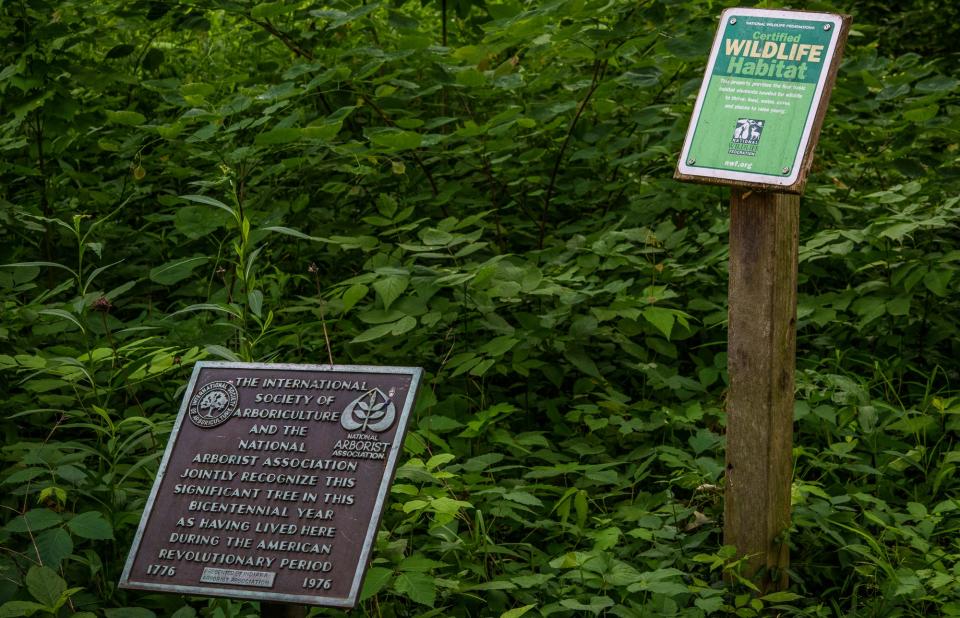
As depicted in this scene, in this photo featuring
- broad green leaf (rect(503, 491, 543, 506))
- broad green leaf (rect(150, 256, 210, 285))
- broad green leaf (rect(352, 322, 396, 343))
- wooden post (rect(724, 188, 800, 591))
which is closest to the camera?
wooden post (rect(724, 188, 800, 591))

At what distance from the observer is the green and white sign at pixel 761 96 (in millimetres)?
2658

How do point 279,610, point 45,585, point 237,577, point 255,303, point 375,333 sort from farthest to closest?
point 375,333, point 255,303, point 45,585, point 279,610, point 237,577

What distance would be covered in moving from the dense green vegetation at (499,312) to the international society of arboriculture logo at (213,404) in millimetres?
234

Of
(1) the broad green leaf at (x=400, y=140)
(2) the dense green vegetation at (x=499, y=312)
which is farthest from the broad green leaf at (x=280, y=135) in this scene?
(1) the broad green leaf at (x=400, y=140)

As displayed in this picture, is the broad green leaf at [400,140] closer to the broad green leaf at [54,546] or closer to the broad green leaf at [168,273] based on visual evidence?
the broad green leaf at [168,273]

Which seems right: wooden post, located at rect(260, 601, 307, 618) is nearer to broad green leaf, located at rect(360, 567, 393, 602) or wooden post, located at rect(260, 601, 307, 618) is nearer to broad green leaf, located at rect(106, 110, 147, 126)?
broad green leaf, located at rect(360, 567, 393, 602)

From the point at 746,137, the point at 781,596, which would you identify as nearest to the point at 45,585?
the point at 781,596

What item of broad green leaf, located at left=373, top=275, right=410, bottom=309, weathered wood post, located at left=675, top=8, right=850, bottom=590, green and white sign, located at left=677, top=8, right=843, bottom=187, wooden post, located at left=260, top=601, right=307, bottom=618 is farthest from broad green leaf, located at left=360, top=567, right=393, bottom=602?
green and white sign, located at left=677, top=8, right=843, bottom=187

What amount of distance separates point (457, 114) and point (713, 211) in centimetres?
173

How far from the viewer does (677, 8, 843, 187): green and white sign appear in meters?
2.66

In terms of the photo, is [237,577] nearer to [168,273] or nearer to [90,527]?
[90,527]

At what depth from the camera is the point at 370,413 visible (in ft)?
8.09

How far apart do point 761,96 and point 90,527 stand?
2.19 meters

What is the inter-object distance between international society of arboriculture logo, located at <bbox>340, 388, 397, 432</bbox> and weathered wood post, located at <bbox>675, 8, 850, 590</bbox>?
105 cm
